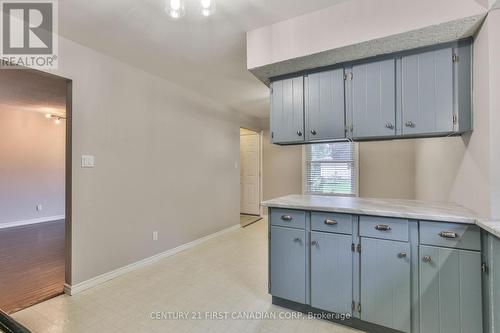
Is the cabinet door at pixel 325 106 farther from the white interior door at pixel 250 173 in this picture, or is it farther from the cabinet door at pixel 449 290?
the white interior door at pixel 250 173

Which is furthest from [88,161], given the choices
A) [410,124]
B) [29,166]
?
[29,166]

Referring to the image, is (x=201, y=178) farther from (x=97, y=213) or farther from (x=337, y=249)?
(x=337, y=249)

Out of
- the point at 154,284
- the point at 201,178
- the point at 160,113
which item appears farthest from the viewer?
the point at 201,178

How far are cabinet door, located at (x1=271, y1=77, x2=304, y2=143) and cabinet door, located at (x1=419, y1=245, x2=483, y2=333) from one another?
1.40 meters

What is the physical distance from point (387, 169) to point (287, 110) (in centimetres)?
289

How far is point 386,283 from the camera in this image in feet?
5.66

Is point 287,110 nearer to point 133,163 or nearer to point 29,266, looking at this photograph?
point 133,163

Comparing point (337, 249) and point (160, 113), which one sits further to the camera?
point (160, 113)

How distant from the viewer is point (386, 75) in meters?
2.00

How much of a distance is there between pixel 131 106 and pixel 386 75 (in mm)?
2762

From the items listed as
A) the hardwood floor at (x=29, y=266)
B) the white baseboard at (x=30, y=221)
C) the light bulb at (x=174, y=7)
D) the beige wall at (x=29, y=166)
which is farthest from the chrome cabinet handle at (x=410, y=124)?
the white baseboard at (x=30, y=221)

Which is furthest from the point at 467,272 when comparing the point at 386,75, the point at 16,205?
the point at 16,205

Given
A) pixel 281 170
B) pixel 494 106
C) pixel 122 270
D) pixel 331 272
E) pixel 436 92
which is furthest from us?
pixel 281 170

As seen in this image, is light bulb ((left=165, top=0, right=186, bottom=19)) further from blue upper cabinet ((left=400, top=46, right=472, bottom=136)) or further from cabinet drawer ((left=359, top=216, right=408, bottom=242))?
cabinet drawer ((left=359, top=216, right=408, bottom=242))
